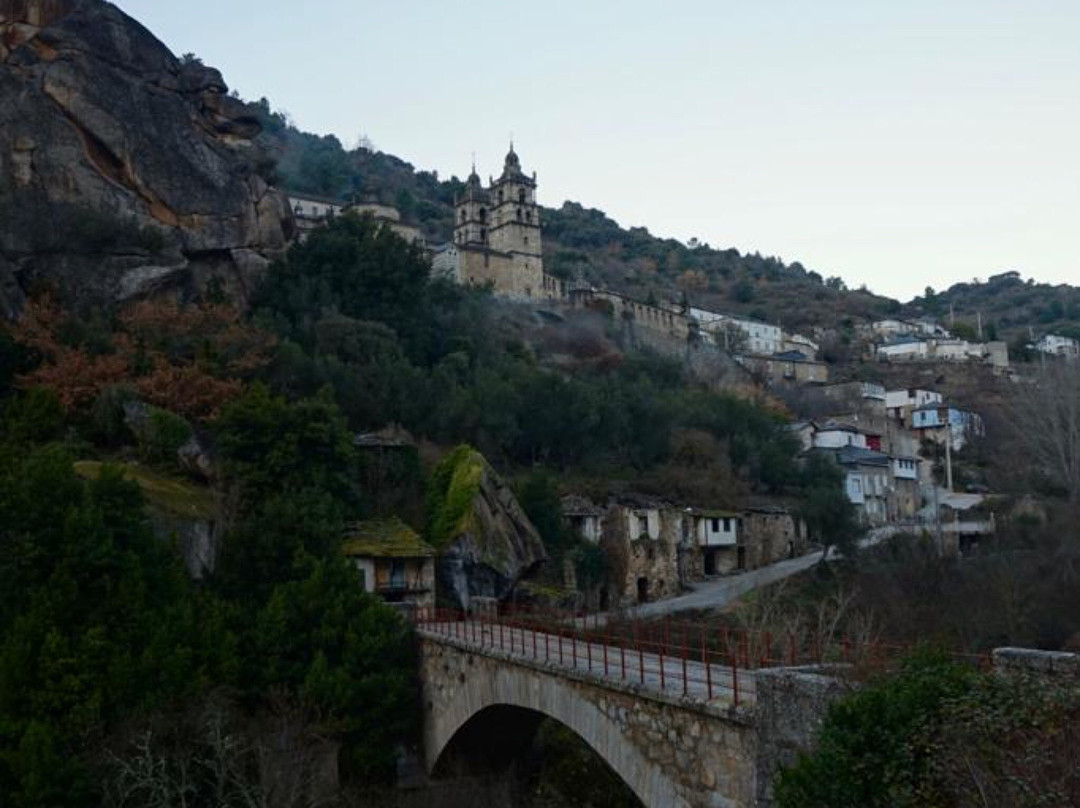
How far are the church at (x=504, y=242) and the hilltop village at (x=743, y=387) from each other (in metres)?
0.13

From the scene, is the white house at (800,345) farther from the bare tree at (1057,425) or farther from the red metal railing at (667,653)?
the red metal railing at (667,653)

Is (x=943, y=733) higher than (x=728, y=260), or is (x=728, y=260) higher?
(x=728, y=260)

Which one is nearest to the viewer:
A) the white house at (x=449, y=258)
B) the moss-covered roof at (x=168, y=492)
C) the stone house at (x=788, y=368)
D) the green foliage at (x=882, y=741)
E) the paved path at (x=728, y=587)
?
the green foliage at (x=882, y=741)

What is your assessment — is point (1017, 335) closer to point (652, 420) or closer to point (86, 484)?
point (652, 420)

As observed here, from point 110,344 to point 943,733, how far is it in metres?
31.1

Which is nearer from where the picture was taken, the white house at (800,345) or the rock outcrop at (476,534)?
the rock outcrop at (476,534)

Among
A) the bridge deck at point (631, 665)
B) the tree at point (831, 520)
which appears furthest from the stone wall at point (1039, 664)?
the tree at point (831, 520)

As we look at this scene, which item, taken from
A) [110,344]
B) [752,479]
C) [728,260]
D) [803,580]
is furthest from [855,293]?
[110,344]

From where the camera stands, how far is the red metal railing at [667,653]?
12.7 meters

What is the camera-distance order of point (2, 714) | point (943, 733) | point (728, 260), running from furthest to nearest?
1. point (728, 260)
2. point (2, 714)
3. point (943, 733)

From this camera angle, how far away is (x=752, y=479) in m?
55.0

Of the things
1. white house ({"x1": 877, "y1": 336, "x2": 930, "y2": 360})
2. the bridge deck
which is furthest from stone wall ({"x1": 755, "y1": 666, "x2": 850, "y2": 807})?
white house ({"x1": 877, "y1": 336, "x2": 930, "y2": 360})

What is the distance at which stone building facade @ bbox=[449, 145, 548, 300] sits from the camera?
294 feet

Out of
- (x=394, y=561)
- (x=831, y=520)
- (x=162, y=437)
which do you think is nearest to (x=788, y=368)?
(x=831, y=520)
